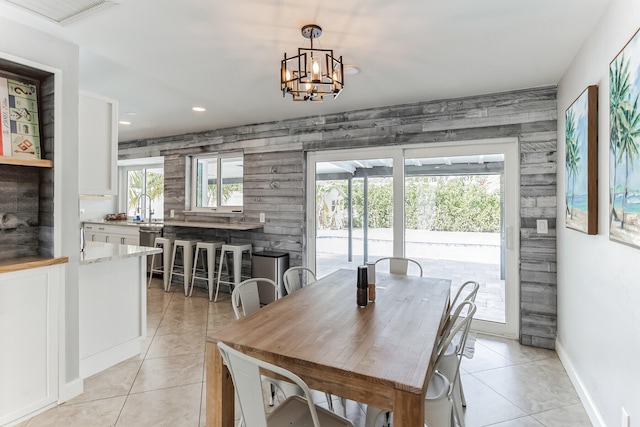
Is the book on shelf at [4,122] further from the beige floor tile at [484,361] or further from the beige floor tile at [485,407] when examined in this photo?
the beige floor tile at [484,361]

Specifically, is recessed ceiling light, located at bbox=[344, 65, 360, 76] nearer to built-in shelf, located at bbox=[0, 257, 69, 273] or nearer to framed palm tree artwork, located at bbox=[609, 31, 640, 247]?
framed palm tree artwork, located at bbox=[609, 31, 640, 247]

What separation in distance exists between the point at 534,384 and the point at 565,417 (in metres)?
0.40

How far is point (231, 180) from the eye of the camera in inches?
205

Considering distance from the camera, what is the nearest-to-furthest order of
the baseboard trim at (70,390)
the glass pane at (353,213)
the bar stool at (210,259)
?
the baseboard trim at (70,390) → the glass pane at (353,213) → the bar stool at (210,259)

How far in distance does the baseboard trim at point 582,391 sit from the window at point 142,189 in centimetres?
670

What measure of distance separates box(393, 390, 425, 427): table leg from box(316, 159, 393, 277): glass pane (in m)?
2.85

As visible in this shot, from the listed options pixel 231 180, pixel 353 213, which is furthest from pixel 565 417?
pixel 231 180

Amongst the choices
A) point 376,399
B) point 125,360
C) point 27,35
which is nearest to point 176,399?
point 125,360

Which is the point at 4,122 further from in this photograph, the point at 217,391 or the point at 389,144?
the point at 389,144

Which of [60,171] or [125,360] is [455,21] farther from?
[125,360]

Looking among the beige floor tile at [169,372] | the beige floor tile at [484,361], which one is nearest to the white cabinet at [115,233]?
the beige floor tile at [169,372]

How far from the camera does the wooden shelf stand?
200 cm

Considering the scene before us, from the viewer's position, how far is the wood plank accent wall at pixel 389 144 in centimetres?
315

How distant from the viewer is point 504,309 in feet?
11.4
